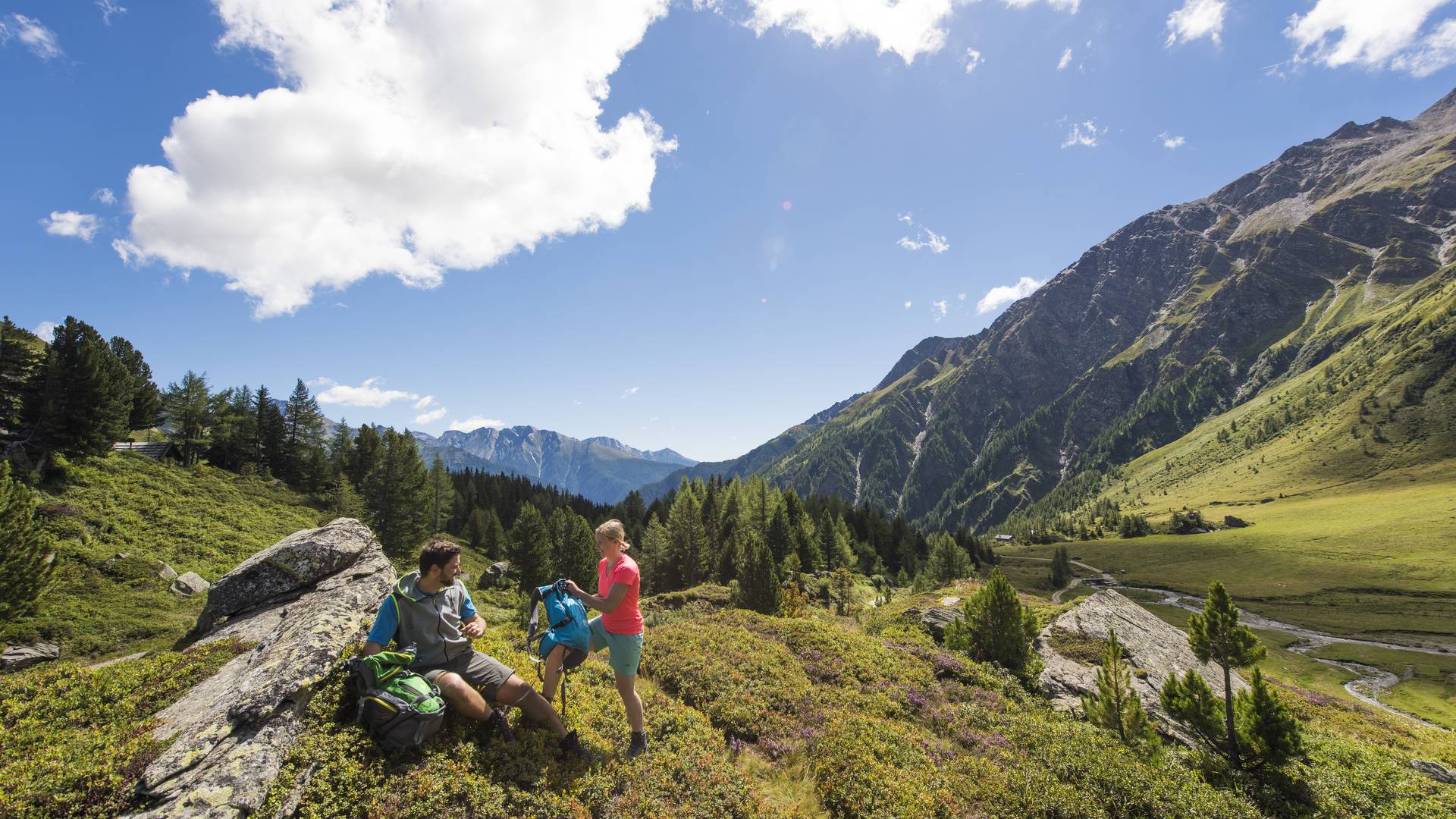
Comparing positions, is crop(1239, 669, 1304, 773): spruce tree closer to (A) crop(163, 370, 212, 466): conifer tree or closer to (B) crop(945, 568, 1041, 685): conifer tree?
(B) crop(945, 568, 1041, 685): conifer tree

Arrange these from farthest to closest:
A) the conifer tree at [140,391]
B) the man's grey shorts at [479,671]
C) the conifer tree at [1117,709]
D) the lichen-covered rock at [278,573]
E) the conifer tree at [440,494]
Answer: the conifer tree at [440,494] → the conifer tree at [140,391] → the lichen-covered rock at [278,573] → the conifer tree at [1117,709] → the man's grey shorts at [479,671]

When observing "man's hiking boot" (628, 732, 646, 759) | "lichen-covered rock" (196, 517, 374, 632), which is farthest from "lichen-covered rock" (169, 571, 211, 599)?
"man's hiking boot" (628, 732, 646, 759)

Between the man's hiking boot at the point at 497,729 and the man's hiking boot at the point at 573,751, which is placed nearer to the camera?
the man's hiking boot at the point at 497,729

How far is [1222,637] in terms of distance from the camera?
51.2ft

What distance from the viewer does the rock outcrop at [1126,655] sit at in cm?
1681

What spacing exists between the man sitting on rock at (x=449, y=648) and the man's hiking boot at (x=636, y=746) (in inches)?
30.2

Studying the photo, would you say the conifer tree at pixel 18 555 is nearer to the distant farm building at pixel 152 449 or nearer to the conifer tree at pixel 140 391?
the distant farm building at pixel 152 449

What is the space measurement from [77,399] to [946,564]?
9292 cm

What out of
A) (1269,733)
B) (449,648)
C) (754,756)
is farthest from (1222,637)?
(449,648)

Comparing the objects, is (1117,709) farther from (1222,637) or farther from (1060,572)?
(1060,572)

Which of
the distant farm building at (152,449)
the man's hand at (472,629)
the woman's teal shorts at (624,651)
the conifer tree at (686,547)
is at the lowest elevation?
the conifer tree at (686,547)

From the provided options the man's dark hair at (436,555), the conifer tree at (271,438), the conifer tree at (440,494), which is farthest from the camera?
the conifer tree at (440,494)

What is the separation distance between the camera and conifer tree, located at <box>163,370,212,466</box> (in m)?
54.7

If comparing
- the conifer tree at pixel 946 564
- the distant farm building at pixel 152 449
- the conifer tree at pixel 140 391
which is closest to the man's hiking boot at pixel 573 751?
the distant farm building at pixel 152 449
